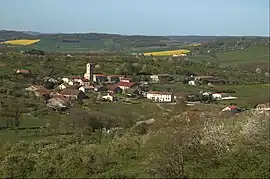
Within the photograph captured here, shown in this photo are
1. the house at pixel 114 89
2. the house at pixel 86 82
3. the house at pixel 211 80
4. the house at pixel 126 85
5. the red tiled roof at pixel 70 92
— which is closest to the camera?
the red tiled roof at pixel 70 92

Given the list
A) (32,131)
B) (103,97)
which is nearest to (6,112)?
(32,131)

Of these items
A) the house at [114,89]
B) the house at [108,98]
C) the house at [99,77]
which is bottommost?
the house at [108,98]

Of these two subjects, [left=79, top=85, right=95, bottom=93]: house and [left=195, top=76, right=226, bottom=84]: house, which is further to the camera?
[left=195, top=76, right=226, bottom=84]: house

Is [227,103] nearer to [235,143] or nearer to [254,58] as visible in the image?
[235,143]

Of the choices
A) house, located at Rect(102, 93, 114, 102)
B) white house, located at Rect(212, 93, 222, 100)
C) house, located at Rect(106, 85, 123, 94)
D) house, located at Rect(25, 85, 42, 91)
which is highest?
house, located at Rect(25, 85, 42, 91)

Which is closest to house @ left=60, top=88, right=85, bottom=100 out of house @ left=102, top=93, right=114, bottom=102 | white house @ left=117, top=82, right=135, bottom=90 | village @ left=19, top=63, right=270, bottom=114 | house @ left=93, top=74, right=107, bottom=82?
village @ left=19, top=63, right=270, bottom=114

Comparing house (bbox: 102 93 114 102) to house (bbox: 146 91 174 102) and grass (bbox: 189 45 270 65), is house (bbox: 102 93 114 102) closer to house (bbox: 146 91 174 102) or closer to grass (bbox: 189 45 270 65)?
house (bbox: 146 91 174 102)

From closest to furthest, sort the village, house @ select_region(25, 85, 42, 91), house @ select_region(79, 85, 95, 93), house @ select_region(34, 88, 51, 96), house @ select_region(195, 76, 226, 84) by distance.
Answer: the village → house @ select_region(34, 88, 51, 96) → house @ select_region(25, 85, 42, 91) → house @ select_region(79, 85, 95, 93) → house @ select_region(195, 76, 226, 84)

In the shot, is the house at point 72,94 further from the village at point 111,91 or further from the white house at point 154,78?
the white house at point 154,78

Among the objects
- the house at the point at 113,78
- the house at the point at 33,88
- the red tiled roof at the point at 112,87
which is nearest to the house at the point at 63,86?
the house at the point at 33,88
